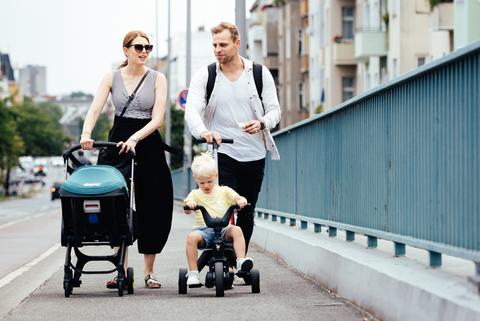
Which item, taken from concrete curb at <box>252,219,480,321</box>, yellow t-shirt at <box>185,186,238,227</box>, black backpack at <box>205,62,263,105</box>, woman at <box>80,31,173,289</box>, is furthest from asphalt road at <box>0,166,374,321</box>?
black backpack at <box>205,62,263,105</box>

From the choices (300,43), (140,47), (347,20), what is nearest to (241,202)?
(140,47)

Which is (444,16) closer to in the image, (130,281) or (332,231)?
(332,231)

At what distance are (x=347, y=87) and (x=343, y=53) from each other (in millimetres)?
2435

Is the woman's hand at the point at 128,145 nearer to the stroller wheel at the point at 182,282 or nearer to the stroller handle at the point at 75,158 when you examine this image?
the stroller handle at the point at 75,158

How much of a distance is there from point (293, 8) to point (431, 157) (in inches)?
3121

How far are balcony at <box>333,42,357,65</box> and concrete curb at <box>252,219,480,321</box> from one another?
170 ft

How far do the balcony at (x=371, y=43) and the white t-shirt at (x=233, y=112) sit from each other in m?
46.5

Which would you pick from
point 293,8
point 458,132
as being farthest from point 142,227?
point 293,8

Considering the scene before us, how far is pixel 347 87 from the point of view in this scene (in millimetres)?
67125

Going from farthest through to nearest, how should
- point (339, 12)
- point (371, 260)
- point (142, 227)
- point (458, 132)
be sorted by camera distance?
1. point (339, 12)
2. point (142, 227)
3. point (371, 260)
4. point (458, 132)

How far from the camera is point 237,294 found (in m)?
10.3

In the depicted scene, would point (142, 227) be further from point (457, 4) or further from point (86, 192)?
point (457, 4)

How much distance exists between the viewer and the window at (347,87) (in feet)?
219

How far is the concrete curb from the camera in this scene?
6.99 meters
